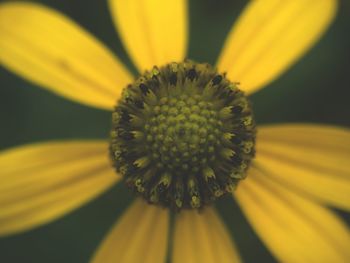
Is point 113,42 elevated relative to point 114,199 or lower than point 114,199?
elevated

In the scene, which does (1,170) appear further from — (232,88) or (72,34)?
(232,88)

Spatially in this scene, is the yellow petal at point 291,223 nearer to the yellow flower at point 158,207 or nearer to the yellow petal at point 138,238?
the yellow flower at point 158,207

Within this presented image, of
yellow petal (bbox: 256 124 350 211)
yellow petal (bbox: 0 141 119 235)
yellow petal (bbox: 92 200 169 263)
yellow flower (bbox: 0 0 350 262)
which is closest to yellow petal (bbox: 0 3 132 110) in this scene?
yellow flower (bbox: 0 0 350 262)

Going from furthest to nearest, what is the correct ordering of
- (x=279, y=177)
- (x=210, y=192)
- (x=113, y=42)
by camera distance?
(x=113, y=42) → (x=279, y=177) → (x=210, y=192)

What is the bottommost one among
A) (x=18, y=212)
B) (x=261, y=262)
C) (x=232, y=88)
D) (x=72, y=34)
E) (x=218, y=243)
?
(x=261, y=262)

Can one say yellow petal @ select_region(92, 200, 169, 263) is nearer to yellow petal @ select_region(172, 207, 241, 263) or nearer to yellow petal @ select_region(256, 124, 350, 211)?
yellow petal @ select_region(172, 207, 241, 263)

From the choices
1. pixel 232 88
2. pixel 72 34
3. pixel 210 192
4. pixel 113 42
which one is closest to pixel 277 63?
pixel 232 88
